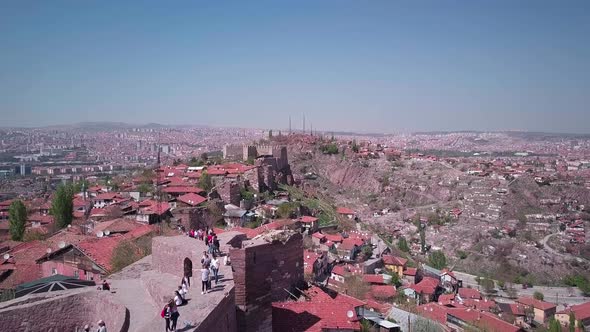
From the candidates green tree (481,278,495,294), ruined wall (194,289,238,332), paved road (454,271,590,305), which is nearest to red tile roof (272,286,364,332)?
ruined wall (194,289,238,332)

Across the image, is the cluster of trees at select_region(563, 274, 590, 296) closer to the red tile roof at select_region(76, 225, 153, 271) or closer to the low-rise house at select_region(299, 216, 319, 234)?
the low-rise house at select_region(299, 216, 319, 234)

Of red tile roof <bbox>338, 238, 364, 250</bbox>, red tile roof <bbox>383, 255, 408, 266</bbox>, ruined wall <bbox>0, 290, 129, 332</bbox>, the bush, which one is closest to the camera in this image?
ruined wall <bbox>0, 290, 129, 332</bbox>

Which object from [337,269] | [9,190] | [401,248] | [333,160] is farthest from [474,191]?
[9,190]

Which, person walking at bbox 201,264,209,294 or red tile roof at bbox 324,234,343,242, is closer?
person walking at bbox 201,264,209,294

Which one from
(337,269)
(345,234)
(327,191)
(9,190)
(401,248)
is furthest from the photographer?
(327,191)

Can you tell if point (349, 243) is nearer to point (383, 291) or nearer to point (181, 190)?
point (383, 291)

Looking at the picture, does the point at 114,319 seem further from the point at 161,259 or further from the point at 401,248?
the point at 401,248

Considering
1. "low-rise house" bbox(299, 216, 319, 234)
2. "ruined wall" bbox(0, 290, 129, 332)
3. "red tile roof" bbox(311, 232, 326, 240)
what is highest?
"ruined wall" bbox(0, 290, 129, 332)

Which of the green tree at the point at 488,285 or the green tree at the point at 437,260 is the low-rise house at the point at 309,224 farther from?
the green tree at the point at 488,285
